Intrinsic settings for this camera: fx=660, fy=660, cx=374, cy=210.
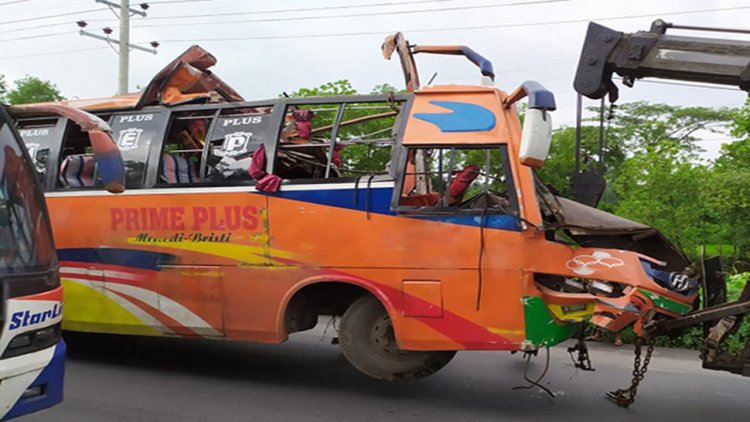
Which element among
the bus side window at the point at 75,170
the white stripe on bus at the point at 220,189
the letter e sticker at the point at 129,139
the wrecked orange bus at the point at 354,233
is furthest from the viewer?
the bus side window at the point at 75,170

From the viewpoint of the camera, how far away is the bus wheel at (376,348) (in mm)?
5727

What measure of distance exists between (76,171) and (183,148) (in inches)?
43.2

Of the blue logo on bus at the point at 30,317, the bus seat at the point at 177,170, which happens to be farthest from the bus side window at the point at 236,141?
the blue logo on bus at the point at 30,317

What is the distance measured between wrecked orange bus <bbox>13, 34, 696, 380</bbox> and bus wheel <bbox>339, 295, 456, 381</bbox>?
1cm

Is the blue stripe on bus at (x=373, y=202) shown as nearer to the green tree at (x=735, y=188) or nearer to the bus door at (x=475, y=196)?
the bus door at (x=475, y=196)

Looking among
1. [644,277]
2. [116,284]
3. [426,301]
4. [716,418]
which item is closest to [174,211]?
[116,284]

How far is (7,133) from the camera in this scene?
12.9 feet

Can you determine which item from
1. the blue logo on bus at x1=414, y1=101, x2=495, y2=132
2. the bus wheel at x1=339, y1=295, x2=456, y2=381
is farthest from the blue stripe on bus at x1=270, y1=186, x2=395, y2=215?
the bus wheel at x1=339, y1=295, x2=456, y2=381

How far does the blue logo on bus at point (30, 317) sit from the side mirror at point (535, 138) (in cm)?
316

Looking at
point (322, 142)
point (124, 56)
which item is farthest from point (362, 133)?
point (124, 56)

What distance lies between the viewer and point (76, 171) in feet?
22.1

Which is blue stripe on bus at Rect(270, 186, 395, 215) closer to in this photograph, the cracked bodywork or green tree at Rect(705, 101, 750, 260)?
the cracked bodywork

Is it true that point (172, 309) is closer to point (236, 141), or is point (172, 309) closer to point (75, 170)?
point (236, 141)

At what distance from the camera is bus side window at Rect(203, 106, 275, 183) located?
20.0 ft
